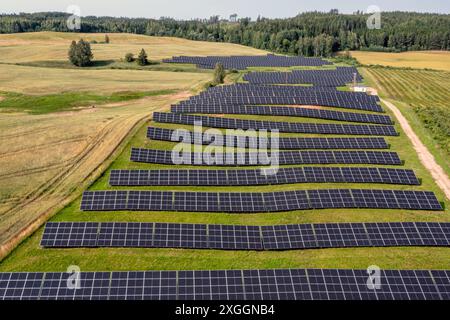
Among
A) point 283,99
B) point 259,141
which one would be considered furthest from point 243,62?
point 259,141

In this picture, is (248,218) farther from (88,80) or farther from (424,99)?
(424,99)

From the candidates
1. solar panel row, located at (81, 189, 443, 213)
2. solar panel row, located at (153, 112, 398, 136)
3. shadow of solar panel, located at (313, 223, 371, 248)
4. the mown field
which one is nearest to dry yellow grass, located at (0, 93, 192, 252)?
the mown field

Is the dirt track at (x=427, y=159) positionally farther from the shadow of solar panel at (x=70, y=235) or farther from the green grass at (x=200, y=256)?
the shadow of solar panel at (x=70, y=235)

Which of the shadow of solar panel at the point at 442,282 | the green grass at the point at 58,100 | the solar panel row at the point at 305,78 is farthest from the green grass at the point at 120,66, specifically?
the shadow of solar panel at the point at 442,282

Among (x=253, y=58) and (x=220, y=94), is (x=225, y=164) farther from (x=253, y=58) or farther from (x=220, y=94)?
(x=253, y=58)

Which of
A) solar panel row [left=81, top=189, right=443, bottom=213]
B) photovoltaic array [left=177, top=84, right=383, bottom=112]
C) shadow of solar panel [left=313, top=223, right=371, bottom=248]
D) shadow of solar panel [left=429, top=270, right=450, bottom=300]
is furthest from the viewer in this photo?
photovoltaic array [left=177, top=84, right=383, bottom=112]

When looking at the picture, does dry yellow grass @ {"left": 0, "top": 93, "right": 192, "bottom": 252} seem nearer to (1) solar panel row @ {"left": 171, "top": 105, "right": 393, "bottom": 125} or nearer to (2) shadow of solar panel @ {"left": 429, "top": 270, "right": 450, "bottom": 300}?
(1) solar panel row @ {"left": 171, "top": 105, "right": 393, "bottom": 125}
